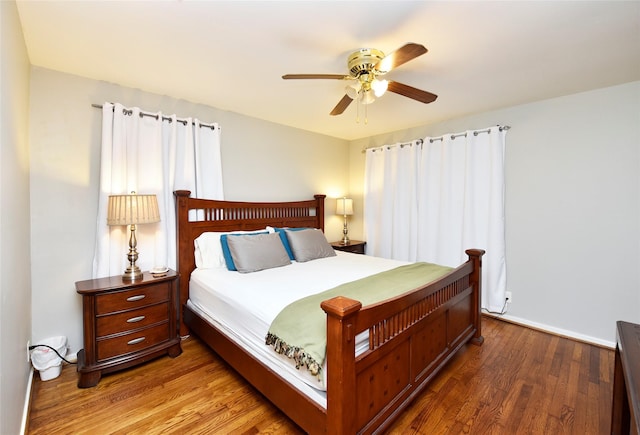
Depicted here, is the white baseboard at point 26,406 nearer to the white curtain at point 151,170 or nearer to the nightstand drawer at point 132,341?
the nightstand drawer at point 132,341

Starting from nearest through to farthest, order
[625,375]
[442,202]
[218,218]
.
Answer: [625,375] < [218,218] < [442,202]

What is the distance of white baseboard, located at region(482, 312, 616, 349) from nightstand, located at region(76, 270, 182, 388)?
3.41 meters

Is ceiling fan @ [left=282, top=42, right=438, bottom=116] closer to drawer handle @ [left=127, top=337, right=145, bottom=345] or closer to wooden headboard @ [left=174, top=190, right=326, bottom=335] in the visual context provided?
wooden headboard @ [left=174, top=190, right=326, bottom=335]

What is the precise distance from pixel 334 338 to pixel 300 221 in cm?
276

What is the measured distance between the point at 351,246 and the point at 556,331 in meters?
2.46

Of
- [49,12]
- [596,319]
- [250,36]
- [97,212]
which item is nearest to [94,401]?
[97,212]

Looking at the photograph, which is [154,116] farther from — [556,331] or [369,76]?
[556,331]

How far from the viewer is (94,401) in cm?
194

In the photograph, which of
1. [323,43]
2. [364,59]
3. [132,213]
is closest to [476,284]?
[364,59]

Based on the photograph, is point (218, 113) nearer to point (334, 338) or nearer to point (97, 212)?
point (97, 212)

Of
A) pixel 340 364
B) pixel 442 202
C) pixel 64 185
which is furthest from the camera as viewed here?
pixel 442 202

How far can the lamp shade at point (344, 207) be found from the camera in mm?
4466

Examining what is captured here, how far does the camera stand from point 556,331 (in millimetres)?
2949

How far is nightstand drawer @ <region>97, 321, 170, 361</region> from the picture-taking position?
6.99ft
